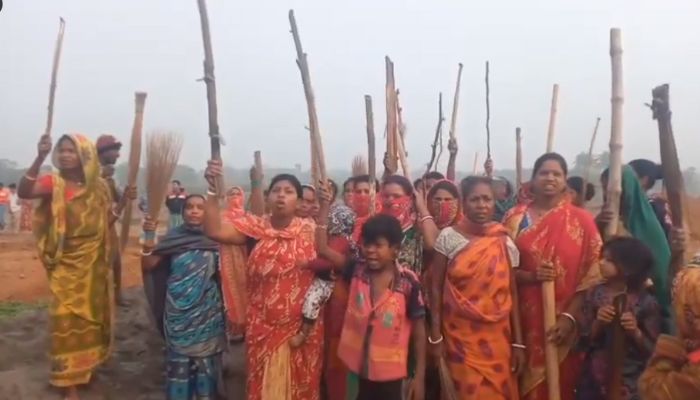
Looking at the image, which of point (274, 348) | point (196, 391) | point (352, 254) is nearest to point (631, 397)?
point (352, 254)

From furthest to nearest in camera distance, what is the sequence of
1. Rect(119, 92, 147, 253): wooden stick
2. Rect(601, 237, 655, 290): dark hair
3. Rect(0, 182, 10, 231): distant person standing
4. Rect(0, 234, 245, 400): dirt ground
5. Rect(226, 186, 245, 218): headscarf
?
1. Rect(0, 182, 10, 231): distant person standing
2. Rect(119, 92, 147, 253): wooden stick
3. Rect(0, 234, 245, 400): dirt ground
4. Rect(226, 186, 245, 218): headscarf
5. Rect(601, 237, 655, 290): dark hair

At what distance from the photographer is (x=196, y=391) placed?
509cm

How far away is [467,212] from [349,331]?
1.02 m

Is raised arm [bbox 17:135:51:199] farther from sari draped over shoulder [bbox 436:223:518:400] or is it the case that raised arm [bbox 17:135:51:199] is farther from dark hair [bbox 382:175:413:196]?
sari draped over shoulder [bbox 436:223:518:400]

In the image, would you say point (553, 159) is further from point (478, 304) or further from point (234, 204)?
point (234, 204)

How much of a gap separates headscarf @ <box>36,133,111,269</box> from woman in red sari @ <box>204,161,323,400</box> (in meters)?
1.32

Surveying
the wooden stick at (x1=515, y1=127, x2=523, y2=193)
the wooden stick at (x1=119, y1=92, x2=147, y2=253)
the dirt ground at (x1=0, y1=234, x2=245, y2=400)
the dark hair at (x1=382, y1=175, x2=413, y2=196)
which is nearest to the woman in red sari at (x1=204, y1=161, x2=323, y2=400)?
the dark hair at (x1=382, y1=175, x2=413, y2=196)

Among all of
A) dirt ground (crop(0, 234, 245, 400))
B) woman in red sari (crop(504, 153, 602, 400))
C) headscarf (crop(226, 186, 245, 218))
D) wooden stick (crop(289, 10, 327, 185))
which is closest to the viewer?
woman in red sari (crop(504, 153, 602, 400))

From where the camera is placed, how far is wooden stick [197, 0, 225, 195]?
4.38 meters

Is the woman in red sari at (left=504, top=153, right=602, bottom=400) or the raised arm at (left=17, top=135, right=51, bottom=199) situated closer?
the woman in red sari at (left=504, top=153, right=602, bottom=400)

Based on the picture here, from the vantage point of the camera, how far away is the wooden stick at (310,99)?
189 inches

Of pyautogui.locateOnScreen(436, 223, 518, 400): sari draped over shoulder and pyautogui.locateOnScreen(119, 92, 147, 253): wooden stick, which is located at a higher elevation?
pyautogui.locateOnScreen(119, 92, 147, 253): wooden stick

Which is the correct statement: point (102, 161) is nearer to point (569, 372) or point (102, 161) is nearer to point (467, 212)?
point (467, 212)

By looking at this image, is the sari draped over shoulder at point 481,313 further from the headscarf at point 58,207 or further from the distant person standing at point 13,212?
the distant person standing at point 13,212
